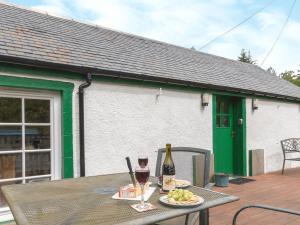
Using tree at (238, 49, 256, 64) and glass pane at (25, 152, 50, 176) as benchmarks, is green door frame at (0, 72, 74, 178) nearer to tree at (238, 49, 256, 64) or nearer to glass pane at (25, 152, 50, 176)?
glass pane at (25, 152, 50, 176)

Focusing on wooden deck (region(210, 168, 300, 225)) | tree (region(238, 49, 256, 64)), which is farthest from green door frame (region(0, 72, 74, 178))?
tree (region(238, 49, 256, 64))

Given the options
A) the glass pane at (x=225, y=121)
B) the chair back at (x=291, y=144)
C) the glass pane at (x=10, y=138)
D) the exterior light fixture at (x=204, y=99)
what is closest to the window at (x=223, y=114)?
the glass pane at (x=225, y=121)

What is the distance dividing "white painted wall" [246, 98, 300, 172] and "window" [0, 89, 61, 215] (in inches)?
226

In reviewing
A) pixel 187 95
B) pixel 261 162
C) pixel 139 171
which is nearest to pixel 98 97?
pixel 187 95

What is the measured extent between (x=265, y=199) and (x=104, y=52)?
14.0ft

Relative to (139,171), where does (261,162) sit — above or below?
below

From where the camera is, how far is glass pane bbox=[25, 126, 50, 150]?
4703 mm

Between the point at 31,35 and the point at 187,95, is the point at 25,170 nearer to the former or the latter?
the point at 31,35

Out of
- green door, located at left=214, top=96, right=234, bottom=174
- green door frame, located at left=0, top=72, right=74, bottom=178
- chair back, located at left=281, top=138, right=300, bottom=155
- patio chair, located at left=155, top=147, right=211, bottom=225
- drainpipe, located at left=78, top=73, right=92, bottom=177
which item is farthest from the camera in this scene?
chair back, located at left=281, top=138, right=300, bottom=155

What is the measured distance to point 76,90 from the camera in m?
5.14

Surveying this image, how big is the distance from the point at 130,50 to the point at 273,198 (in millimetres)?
4488

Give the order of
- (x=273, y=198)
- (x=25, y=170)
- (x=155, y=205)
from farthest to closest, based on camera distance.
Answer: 1. (x=273, y=198)
2. (x=25, y=170)
3. (x=155, y=205)

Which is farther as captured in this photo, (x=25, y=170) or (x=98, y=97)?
(x=98, y=97)

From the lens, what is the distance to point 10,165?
452 cm
